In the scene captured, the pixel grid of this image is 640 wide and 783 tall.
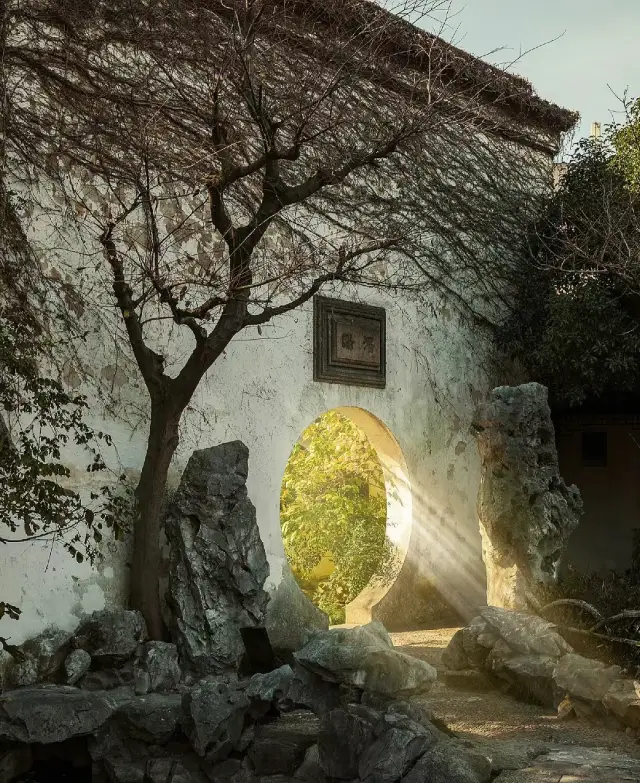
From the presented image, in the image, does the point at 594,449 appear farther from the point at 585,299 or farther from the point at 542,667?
the point at 542,667

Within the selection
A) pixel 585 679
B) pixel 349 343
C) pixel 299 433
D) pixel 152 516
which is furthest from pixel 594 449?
pixel 152 516

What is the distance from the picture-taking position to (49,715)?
7141 mm

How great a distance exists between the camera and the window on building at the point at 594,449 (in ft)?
44.7

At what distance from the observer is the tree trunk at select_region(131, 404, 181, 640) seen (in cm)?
858

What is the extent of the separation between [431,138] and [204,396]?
4710mm

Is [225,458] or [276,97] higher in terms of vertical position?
[276,97]

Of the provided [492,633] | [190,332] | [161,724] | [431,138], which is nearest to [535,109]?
[431,138]

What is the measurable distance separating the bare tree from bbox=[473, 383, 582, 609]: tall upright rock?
1.90 m

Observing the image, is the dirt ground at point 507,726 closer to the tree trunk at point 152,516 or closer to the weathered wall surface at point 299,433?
the tree trunk at point 152,516

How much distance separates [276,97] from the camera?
9.87m

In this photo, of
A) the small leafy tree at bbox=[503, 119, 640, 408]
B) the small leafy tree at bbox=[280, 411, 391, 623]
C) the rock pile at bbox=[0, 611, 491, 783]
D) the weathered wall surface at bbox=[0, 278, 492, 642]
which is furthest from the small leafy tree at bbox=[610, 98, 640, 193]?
the rock pile at bbox=[0, 611, 491, 783]

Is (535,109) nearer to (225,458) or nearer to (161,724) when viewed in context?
(225,458)

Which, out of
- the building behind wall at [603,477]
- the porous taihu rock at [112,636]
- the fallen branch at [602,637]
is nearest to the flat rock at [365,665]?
the porous taihu rock at [112,636]

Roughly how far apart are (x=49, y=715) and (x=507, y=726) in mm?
3182
